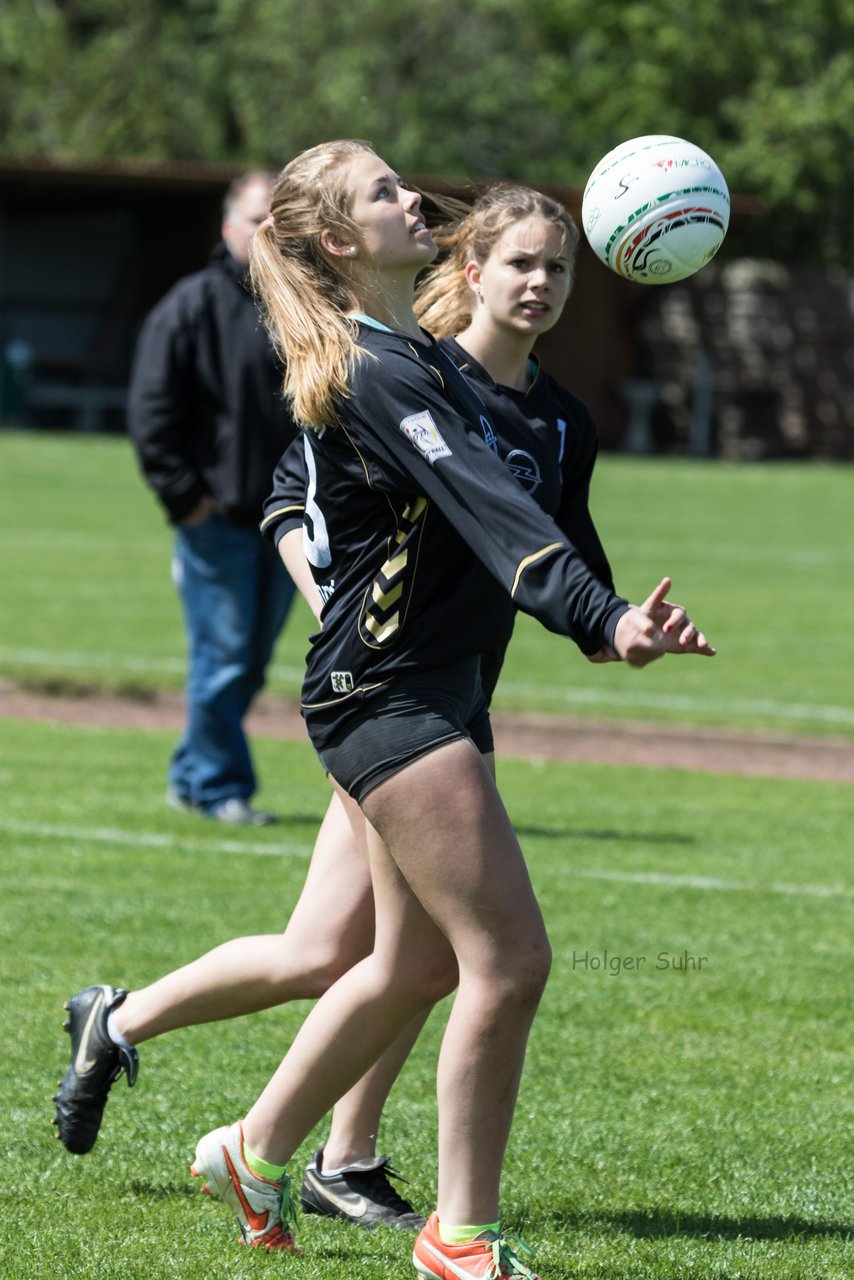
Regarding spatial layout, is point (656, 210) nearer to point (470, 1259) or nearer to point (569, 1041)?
point (470, 1259)

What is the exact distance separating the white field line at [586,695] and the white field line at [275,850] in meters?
4.00

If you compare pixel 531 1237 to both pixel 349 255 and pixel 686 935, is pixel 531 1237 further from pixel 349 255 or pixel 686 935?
pixel 686 935

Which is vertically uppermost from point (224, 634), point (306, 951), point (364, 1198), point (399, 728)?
point (399, 728)

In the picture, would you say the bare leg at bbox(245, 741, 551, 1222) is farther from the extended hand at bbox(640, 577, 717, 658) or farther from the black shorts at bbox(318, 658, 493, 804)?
the extended hand at bbox(640, 577, 717, 658)

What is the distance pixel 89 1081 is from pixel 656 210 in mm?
2301

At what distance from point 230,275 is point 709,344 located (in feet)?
110

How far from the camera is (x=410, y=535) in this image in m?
3.55

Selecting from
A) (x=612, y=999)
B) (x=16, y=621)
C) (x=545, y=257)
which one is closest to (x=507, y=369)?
(x=545, y=257)

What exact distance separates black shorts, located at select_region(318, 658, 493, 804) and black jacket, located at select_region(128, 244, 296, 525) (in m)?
4.47

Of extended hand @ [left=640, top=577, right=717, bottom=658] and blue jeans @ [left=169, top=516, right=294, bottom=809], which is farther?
blue jeans @ [left=169, top=516, right=294, bottom=809]

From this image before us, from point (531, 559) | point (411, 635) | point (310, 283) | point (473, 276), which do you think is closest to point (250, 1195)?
point (411, 635)

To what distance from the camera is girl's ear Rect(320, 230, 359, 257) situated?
3707 millimetres

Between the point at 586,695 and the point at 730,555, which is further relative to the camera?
the point at 730,555

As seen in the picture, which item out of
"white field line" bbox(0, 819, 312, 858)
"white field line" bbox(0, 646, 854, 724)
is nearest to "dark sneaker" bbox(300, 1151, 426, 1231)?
"white field line" bbox(0, 819, 312, 858)
